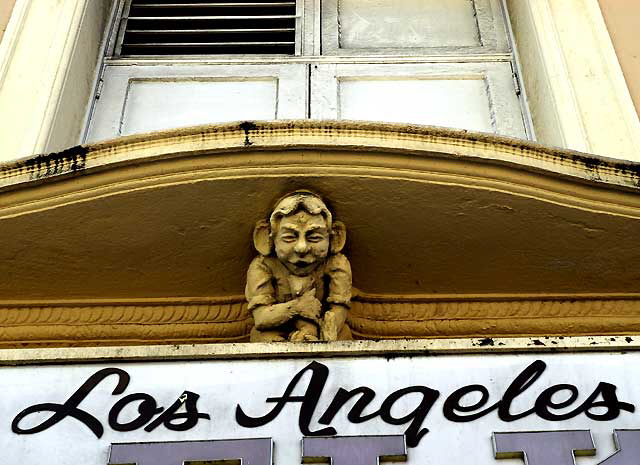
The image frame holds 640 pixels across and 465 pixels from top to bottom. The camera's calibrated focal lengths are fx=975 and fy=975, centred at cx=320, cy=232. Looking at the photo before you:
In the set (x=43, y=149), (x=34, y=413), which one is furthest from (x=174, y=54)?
(x=34, y=413)

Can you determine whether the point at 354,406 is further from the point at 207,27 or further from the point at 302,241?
the point at 207,27

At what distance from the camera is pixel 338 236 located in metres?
4.57

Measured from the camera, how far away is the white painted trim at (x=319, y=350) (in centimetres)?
375

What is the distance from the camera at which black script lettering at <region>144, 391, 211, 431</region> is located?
360 cm

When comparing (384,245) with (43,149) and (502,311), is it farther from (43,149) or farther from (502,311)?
(43,149)

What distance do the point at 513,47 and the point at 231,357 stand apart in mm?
3452

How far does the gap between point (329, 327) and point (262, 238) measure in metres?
0.56

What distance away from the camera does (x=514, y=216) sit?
456 cm

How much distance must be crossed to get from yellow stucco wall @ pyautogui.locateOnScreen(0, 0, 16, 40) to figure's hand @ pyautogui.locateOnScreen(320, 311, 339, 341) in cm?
293

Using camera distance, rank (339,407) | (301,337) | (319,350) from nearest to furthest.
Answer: (339,407) → (319,350) → (301,337)

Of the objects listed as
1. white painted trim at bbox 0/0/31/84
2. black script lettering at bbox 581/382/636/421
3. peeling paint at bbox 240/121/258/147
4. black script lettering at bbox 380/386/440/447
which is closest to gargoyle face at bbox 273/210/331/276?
peeling paint at bbox 240/121/258/147

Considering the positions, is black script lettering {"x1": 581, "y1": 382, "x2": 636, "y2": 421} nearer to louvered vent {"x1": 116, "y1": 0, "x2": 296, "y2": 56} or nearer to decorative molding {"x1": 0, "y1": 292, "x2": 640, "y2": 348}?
decorative molding {"x1": 0, "y1": 292, "x2": 640, "y2": 348}

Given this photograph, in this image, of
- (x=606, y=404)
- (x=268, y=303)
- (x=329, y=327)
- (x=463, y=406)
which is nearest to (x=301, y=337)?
(x=329, y=327)

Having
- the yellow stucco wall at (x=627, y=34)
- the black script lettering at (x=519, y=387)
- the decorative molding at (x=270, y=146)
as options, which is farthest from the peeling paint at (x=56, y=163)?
the yellow stucco wall at (x=627, y=34)
